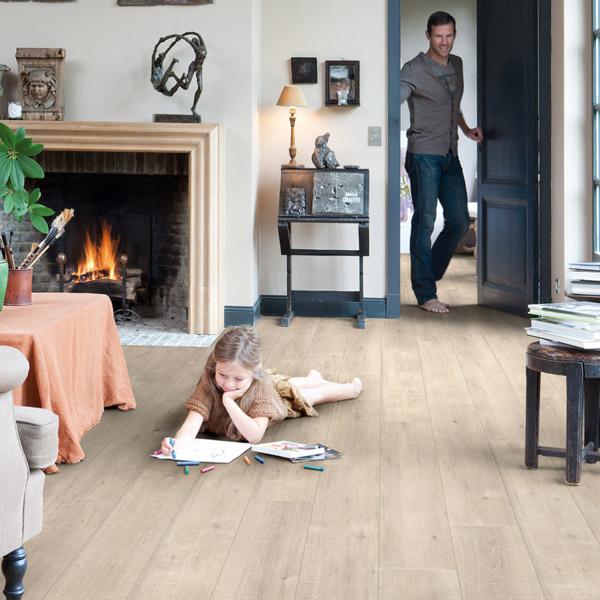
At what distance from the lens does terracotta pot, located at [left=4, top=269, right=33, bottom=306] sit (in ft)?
11.0

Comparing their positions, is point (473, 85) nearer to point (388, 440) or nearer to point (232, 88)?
point (232, 88)

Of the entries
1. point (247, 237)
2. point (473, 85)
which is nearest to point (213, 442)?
point (247, 237)

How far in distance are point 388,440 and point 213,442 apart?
2.23 ft

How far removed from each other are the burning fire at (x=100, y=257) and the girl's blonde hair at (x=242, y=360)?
2.94m

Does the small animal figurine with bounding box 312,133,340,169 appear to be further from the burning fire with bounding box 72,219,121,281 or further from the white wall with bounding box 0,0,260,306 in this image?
the burning fire with bounding box 72,219,121,281

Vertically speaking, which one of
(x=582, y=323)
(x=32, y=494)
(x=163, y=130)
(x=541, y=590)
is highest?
(x=163, y=130)

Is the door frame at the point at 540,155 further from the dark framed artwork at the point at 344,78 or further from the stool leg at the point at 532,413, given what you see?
the stool leg at the point at 532,413

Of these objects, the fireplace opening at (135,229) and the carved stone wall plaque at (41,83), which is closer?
the carved stone wall plaque at (41,83)

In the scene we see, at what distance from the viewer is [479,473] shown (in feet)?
9.89

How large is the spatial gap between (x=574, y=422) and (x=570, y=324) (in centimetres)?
32

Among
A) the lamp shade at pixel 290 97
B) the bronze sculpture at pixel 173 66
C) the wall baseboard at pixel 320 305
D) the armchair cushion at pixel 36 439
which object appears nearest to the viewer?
the armchair cushion at pixel 36 439

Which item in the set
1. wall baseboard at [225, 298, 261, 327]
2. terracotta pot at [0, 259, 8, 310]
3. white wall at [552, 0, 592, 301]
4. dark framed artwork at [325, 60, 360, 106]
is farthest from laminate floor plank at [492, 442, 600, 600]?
dark framed artwork at [325, 60, 360, 106]

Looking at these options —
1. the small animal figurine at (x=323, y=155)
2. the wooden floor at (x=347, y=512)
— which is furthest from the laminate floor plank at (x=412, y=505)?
the small animal figurine at (x=323, y=155)

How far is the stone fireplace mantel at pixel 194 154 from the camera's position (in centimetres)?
545
